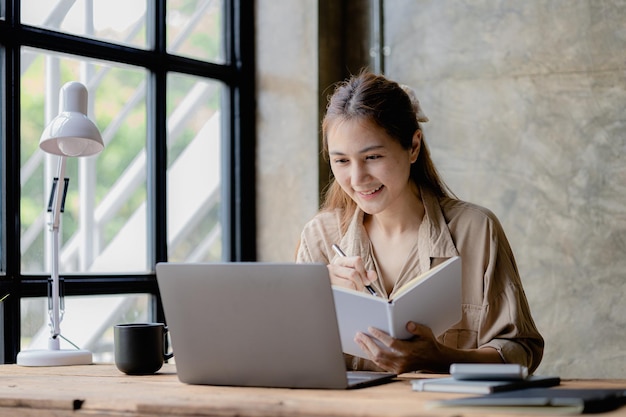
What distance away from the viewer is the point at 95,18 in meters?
3.85

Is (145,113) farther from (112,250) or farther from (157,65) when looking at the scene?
(112,250)

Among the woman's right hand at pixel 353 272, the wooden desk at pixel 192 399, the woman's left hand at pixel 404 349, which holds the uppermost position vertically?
the woman's right hand at pixel 353 272

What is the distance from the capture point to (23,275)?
11.3 feet

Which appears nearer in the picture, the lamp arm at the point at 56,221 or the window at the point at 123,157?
the lamp arm at the point at 56,221

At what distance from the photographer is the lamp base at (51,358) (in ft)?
8.95

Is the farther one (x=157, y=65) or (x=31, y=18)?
(x=157, y=65)

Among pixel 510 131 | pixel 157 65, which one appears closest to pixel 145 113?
pixel 157 65

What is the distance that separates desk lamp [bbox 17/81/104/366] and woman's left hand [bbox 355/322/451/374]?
98 centimetres

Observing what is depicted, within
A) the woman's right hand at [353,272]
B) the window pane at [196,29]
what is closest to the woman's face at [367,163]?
the woman's right hand at [353,272]

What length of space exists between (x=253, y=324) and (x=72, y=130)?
105cm

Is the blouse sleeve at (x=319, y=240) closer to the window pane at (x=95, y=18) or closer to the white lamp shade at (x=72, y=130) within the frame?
the white lamp shade at (x=72, y=130)

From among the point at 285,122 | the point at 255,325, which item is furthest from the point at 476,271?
the point at 285,122

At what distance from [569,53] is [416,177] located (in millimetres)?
1382

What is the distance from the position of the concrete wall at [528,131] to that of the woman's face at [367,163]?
1.42m
